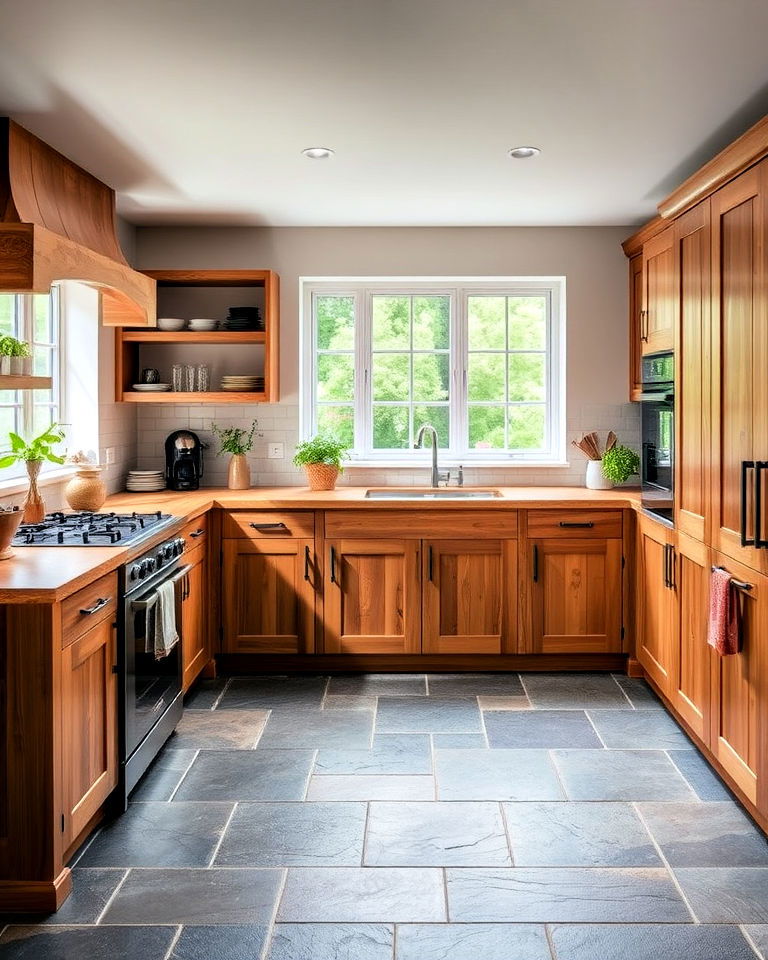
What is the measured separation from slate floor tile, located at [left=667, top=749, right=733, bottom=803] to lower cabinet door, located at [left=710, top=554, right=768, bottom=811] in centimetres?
10

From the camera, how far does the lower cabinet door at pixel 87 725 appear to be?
2623mm

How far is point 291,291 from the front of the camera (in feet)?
17.5

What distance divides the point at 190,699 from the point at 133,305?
189cm

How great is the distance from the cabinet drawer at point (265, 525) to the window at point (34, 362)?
3.35 feet

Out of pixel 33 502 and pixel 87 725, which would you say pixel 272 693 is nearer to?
pixel 33 502

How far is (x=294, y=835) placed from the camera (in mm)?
2945

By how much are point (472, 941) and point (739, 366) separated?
1973 millimetres

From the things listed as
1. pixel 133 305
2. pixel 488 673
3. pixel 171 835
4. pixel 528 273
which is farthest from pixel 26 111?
pixel 488 673

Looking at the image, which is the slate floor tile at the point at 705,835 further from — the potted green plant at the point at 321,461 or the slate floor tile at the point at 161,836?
the potted green plant at the point at 321,461

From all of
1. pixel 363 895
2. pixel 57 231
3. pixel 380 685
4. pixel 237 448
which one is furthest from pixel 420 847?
pixel 237 448

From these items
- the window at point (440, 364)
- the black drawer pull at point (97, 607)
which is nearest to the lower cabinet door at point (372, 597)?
the window at point (440, 364)

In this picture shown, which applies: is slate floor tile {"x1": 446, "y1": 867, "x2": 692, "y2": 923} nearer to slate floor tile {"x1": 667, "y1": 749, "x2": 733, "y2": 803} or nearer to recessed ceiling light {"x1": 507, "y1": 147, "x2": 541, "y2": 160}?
slate floor tile {"x1": 667, "y1": 749, "x2": 733, "y2": 803}

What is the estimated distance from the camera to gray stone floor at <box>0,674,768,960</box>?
237cm

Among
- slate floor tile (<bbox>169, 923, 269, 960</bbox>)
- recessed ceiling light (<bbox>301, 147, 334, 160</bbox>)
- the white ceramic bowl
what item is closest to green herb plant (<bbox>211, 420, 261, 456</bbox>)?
the white ceramic bowl
